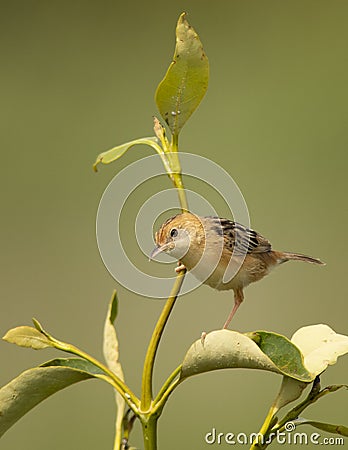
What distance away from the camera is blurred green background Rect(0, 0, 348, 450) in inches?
56.7

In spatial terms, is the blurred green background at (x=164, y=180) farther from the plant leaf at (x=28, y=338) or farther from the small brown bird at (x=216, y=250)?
the plant leaf at (x=28, y=338)

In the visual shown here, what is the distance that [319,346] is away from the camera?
0.44m

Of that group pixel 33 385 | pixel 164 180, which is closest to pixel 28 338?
pixel 33 385

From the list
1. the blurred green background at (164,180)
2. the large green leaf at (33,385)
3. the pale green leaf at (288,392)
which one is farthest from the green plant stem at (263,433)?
the blurred green background at (164,180)

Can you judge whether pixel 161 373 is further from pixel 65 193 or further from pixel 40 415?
pixel 65 193

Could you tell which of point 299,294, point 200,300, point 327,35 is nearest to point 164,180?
point 200,300

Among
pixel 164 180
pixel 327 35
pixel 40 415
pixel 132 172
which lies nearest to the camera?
pixel 132 172

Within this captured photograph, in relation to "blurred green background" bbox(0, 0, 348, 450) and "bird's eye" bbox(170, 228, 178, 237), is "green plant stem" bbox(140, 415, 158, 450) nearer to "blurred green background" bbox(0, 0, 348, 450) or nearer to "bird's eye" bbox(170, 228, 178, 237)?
"bird's eye" bbox(170, 228, 178, 237)

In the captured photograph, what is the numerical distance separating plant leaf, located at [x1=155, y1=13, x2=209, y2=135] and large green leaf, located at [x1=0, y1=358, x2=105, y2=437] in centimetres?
17

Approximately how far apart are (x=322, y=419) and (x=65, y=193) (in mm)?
759

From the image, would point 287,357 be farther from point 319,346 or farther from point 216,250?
point 216,250

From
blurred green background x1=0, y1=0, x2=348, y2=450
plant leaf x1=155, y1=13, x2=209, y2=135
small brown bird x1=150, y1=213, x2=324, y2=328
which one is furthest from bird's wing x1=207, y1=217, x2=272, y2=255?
A: blurred green background x1=0, y1=0, x2=348, y2=450

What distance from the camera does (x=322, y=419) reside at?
4.63 ft

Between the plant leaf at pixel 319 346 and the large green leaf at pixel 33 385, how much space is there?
13cm
